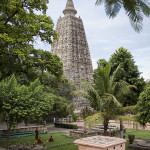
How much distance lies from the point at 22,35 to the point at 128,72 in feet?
36.4

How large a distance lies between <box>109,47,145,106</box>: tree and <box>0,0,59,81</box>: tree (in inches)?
264

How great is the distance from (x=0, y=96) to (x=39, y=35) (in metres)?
6.62

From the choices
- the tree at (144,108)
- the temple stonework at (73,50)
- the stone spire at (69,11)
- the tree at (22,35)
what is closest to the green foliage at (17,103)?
the tree at (22,35)

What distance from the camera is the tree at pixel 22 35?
13673 mm

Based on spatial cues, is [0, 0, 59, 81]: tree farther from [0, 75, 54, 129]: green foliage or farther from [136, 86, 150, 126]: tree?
[136, 86, 150, 126]: tree

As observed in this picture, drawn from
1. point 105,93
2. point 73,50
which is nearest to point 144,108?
point 105,93

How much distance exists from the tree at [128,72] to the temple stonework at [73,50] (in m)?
36.3

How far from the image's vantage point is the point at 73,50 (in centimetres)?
5972

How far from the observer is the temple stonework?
58000 mm

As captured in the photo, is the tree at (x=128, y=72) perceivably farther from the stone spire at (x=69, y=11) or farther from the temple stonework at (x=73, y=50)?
the stone spire at (x=69, y=11)

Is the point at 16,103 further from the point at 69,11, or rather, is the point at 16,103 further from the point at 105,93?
the point at 69,11

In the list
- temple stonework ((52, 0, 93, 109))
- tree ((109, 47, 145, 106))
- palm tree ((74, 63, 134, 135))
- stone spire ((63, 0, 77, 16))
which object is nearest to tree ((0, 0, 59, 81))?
palm tree ((74, 63, 134, 135))

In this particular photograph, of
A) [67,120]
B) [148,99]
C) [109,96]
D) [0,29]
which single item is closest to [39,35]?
[0,29]

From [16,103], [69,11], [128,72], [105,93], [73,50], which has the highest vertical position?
[69,11]
